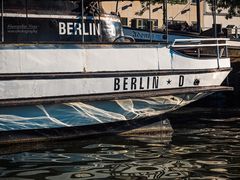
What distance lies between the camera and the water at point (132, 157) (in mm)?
7453

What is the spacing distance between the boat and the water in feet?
1.42

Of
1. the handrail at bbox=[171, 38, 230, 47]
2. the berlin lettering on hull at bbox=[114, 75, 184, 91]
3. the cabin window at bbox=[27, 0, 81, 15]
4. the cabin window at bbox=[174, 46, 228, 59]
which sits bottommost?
the berlin lettering on hull at bbox=[114, 75, 184, 91]

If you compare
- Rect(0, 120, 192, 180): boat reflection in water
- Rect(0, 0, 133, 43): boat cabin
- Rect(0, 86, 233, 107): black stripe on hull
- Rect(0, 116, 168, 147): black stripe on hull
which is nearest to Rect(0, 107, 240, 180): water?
Rect(0, 120, 192, 180): boat reflection in water

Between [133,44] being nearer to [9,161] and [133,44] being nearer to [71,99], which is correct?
[71,99]

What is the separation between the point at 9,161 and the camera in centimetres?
Answer: 809

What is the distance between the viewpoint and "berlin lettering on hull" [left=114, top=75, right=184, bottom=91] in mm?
9445

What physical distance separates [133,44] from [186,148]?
2.05 m

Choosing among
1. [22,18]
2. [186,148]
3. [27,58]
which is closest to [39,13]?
[22,18]

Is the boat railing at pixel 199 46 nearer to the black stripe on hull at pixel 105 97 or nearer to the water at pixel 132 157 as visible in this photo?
the black stripe on hull at pixel 105 97

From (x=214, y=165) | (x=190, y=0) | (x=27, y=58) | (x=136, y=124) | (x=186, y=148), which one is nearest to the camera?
(x=214, y=165)

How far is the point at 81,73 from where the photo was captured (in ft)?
29.9

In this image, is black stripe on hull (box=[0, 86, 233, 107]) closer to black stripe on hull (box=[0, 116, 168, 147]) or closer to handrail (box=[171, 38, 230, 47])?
black stripe on hull (box=[0, 116, 168, 147])

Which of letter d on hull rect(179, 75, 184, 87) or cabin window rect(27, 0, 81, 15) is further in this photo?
letter d on hull rect(179, 75, 184, 87)

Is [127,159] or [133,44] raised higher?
[133,44]
